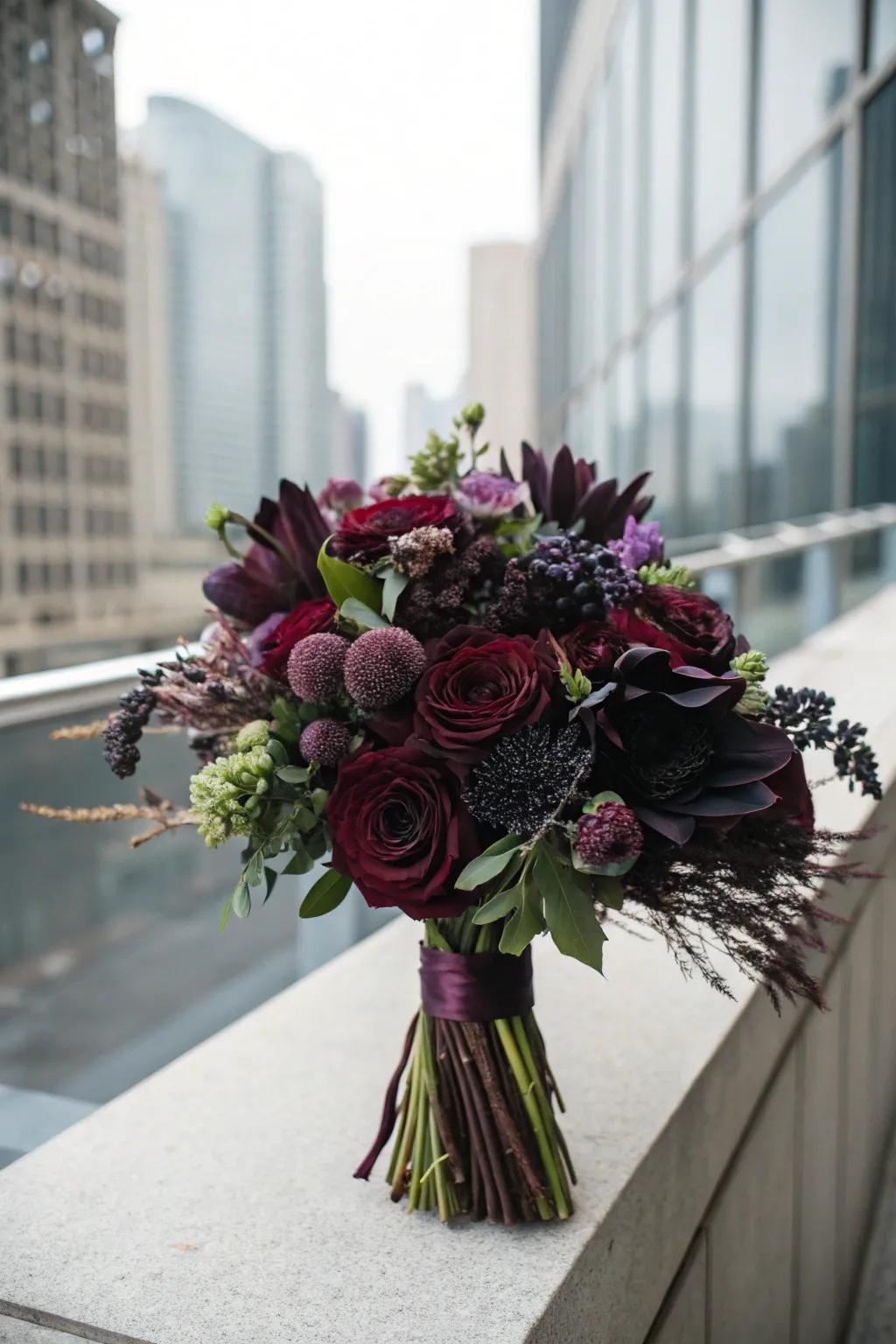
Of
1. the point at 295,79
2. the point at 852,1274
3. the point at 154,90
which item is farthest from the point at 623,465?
the point at 154,90

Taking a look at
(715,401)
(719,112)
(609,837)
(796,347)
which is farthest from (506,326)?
(609,837)

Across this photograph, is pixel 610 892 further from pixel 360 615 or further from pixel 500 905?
pixel 360 615

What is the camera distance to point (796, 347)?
867cm

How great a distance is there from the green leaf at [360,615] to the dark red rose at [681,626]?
0.19 m

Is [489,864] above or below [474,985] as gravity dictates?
above

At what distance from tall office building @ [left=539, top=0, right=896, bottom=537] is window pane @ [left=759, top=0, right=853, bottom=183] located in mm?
17

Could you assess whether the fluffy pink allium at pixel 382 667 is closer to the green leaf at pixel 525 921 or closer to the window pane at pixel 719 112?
the green leaf at pixel 525 921

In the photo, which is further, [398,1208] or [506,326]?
[506,326]

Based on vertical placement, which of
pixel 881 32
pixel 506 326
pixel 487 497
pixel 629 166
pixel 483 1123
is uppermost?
pixel 506 326

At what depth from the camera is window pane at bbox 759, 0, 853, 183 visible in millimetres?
7738

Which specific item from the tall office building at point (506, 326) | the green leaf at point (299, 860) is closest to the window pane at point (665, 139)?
the green leaf at point (299, 860)

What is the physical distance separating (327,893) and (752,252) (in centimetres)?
956

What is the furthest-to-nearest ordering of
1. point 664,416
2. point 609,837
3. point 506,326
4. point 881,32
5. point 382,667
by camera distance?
point 506,326, point 664,416, point 881,32, point 382,667, point 609,837

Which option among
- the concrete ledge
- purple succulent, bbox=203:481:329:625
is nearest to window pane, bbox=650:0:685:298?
the concrete ledge
